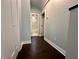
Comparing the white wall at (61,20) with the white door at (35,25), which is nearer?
the white wall at (61,20)

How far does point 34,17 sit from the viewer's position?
30.1 feet

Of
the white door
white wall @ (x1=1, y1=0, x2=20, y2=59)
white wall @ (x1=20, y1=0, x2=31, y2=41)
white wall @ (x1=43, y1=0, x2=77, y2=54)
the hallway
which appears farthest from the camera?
the white door

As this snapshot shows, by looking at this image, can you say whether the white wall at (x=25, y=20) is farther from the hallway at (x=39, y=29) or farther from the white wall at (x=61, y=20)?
the white wall at (x=61, y=20)

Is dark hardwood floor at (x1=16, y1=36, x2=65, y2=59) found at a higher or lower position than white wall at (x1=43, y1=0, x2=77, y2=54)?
lower

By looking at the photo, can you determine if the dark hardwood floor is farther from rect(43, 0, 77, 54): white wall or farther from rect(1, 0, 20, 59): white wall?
rect(1, 0, 20, 59): white wall

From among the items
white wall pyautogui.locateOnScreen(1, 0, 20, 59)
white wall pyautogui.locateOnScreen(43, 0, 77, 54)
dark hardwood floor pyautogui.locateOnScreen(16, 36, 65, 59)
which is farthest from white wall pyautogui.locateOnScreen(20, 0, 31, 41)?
white wall pyautogui.locateOnScreen(1, 0, 20, 59)

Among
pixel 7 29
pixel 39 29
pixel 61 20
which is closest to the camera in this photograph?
pixel 7 29

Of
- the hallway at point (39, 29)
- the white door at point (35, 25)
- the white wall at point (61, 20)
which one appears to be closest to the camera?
the hallway at point (39, 29)

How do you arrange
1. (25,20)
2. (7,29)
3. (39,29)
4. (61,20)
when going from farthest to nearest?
(39,29)
(25,20)
(61,20)
(7,29)

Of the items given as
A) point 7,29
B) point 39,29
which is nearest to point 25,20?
point 7,29

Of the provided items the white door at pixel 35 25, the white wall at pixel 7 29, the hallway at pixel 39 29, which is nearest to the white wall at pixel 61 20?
the hallway at pixel 39 29

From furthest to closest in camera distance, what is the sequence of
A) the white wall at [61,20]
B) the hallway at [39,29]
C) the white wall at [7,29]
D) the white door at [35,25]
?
the white door at [35,25] < the white wall at [61,20] < the hallway at [39,29] < the white wall at [7,29]

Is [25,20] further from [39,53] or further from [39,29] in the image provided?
[39,29]

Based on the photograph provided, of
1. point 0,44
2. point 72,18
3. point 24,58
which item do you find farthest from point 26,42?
point 0,44
